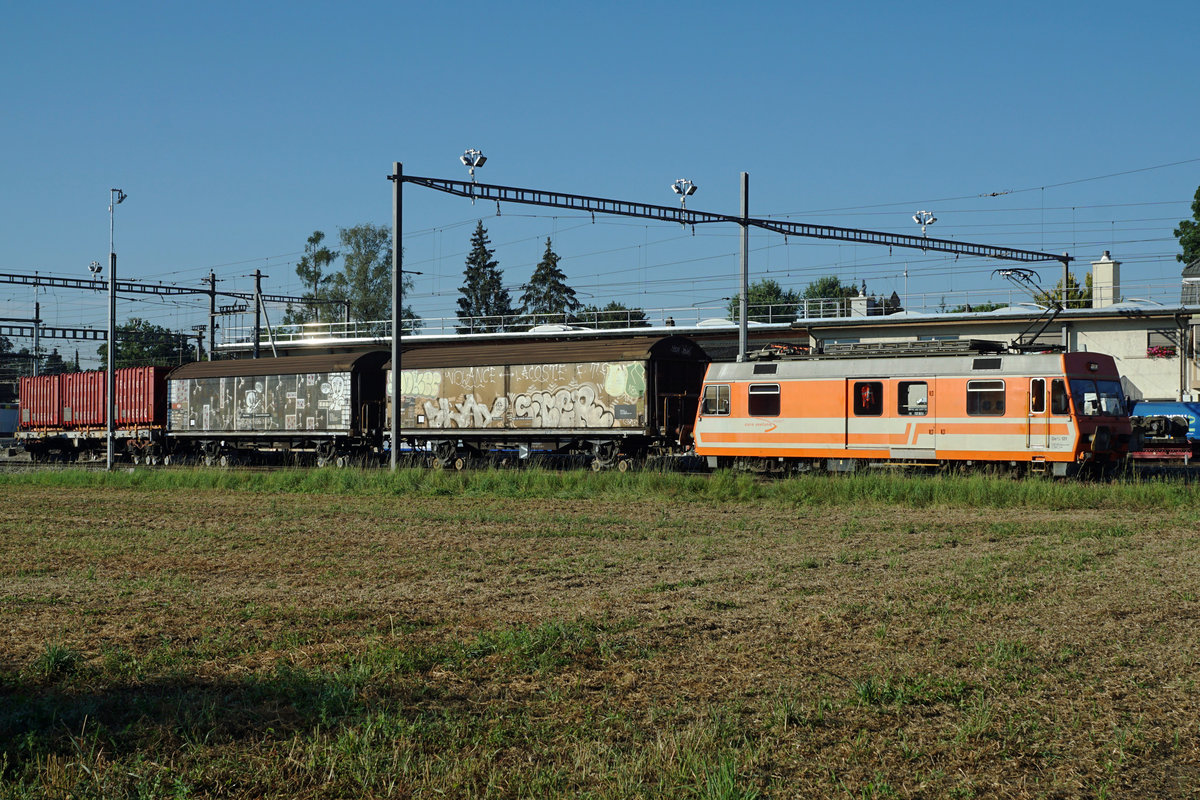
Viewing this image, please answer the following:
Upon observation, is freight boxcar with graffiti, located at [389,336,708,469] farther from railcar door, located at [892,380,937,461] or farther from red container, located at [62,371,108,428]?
red container, located at [62,371,108,428]

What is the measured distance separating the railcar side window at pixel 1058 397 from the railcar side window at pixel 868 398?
3.63m

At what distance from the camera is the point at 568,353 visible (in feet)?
101

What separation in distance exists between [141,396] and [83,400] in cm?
390

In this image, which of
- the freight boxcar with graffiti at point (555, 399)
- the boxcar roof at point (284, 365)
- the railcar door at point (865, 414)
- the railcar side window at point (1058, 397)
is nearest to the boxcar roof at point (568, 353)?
the freight boxcar with graffiti at point (555, 399)

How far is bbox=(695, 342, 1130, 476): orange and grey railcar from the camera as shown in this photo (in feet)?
73.9

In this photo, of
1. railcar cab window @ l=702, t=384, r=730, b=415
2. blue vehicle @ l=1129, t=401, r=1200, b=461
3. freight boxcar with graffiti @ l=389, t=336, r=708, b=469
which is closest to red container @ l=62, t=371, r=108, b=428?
freight boxcar with graffiti @ l=389, t=336, r=708, b=469

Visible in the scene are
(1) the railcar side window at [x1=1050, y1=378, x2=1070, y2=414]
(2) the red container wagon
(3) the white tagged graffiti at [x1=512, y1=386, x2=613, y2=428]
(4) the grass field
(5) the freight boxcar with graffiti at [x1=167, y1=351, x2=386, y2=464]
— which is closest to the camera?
(4) the grass field

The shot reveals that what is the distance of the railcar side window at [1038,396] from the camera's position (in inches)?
886

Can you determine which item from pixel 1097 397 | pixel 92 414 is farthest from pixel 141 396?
pixel 1097 397

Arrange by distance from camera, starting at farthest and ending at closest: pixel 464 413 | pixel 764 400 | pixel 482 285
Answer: pixel 482 285 → pixel 464 413 → pixel 764 400

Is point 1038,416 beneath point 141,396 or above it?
beneath

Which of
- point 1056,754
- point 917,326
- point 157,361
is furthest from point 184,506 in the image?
point 157,361

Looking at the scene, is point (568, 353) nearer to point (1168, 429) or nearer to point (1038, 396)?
point (1038, 396)

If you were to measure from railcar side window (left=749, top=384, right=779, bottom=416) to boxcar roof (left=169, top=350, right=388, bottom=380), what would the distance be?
1393cm
